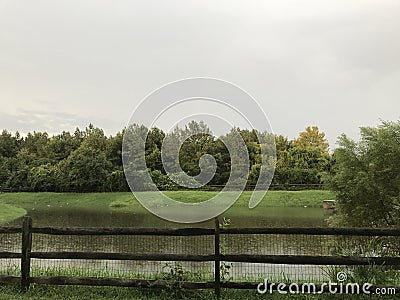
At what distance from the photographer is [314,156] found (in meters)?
48.0

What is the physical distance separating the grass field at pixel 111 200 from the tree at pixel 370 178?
20164 mm

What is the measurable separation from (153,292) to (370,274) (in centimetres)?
324

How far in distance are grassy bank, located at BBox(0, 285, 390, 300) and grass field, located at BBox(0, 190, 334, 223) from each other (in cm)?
2432

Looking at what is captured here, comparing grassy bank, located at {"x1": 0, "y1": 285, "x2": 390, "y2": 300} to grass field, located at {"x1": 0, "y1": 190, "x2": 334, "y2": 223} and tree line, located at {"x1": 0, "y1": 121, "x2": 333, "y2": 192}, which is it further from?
tree line, located at {"x1": 0, "y1": 121, "x2": 333, "y2": 192}

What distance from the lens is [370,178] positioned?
10.2m

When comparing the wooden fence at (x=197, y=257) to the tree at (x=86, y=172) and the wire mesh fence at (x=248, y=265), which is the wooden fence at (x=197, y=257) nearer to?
the wire mesh fence at (x=248, y=265)

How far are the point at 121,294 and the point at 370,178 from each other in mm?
7085

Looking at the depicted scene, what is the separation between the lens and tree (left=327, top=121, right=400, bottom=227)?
9906 millimetres

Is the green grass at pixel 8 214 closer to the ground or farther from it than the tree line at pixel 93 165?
closer to the ground

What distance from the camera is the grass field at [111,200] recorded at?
33.4 m

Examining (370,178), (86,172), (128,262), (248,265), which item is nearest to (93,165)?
(86,172)

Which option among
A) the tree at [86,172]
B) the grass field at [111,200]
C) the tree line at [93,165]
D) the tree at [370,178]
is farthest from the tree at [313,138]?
the tree at [370,178]

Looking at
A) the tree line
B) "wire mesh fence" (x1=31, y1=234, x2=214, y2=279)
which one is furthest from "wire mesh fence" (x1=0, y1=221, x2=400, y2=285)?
the tree line

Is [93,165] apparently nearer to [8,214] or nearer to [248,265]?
[8,214]
